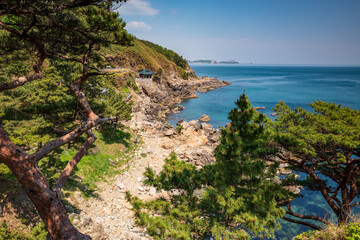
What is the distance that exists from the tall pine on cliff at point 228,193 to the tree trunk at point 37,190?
9.79ft

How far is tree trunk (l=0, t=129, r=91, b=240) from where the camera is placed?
4.89 m

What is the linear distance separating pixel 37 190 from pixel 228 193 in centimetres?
620

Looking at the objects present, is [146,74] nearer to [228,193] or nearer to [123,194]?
[123,194]

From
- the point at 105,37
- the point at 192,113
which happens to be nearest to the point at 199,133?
the point at 192,113

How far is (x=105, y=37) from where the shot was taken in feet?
22.5

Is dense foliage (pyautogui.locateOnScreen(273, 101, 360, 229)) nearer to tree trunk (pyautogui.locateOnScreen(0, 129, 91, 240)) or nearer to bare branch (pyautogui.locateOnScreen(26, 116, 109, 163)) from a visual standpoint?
bare branch (pyautogui.locateOnScreen(26, 116, 109, 163))

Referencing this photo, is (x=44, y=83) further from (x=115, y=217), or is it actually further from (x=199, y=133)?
(x=199, y=133)

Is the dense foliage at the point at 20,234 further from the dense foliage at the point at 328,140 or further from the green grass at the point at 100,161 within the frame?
the dense foliage at the point at 328,140

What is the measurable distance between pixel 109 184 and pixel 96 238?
7.33 metres

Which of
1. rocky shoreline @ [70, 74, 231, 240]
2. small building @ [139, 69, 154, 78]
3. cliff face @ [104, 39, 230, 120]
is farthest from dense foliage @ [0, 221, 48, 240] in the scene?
small building @ [139, 69, 154, 78]

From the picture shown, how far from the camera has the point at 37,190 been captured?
194 inches

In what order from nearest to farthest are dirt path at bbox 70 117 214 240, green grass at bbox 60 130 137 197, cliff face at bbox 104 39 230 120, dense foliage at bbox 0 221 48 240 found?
dense foliage at bbox 0 221 48 240 < dirt path at bbox 70 117 214 240 < green grass at bbox 60 130 137 197 < cliff face at bbox 104 39 230 120

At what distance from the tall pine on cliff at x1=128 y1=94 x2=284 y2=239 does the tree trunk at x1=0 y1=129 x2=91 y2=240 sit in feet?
9.79

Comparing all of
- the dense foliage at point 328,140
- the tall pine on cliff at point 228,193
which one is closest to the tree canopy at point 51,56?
the tall pine on cliff at point 228,193
